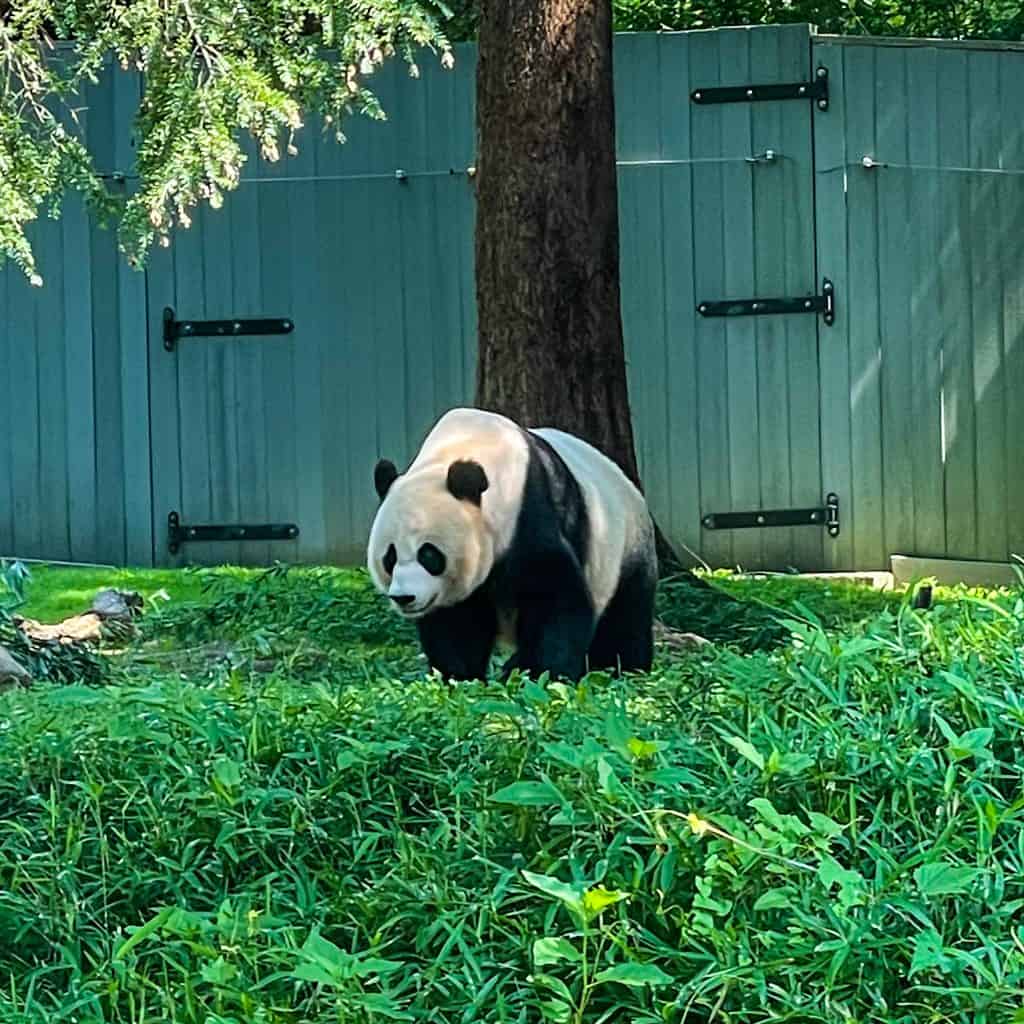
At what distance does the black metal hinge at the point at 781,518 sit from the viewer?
9.74m

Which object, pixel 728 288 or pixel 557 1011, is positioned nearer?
pixel 557 1011

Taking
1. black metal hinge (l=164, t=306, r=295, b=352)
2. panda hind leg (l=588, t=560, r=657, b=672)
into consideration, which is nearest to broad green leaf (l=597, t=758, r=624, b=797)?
panda hind leg (l=588, t=560, r=657, b=672)

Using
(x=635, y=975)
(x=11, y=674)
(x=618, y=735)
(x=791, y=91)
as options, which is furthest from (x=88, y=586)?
(x=635, y=975)

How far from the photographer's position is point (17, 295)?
10.2 meters

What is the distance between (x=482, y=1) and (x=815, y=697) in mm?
4516

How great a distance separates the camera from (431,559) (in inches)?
225

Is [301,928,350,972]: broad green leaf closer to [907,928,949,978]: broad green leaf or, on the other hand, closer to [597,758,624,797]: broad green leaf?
[597,758,624,797]: broad green leaf

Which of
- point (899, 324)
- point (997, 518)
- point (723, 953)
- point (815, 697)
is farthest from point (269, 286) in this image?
point (723, 953)

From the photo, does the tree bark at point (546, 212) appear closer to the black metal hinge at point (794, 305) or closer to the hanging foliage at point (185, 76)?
the hanging foliage at point (185, 76)

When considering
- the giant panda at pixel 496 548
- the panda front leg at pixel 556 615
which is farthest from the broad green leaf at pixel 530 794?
the panda front leg at pixel 556 615

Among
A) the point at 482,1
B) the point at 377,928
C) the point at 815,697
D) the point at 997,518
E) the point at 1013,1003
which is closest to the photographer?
the point at 1013,1003

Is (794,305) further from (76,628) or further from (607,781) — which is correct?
(607,781)

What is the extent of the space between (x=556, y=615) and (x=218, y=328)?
462 cm

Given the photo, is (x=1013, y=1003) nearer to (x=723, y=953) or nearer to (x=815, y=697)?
(x=723, y=953)
